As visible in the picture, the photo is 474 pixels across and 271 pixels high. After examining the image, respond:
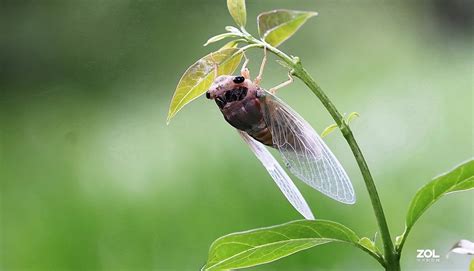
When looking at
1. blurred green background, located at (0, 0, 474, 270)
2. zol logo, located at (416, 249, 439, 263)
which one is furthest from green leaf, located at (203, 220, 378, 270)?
blurred green background, located at (0, 0, 474, 270)

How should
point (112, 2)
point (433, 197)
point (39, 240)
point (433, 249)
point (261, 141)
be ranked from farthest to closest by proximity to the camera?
point (112, 2) → point (39, 240) → point (433, 249) → point (261, 141) → point (433, 197)

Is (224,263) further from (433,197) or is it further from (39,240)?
(39,240)

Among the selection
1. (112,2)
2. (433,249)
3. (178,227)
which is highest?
(112,2)

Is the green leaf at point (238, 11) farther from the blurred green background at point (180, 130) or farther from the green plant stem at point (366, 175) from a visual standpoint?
the blurred green background at point (180, 130)

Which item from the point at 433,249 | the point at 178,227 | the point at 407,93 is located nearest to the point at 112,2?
the point at 178,227

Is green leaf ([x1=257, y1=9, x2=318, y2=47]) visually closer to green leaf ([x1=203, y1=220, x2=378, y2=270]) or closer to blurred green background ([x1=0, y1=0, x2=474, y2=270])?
green leaf ([x1=203, y1=220, x2=378, y2=270])

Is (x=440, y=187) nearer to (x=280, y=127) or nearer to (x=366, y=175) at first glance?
Result: (x=366, y=175)
